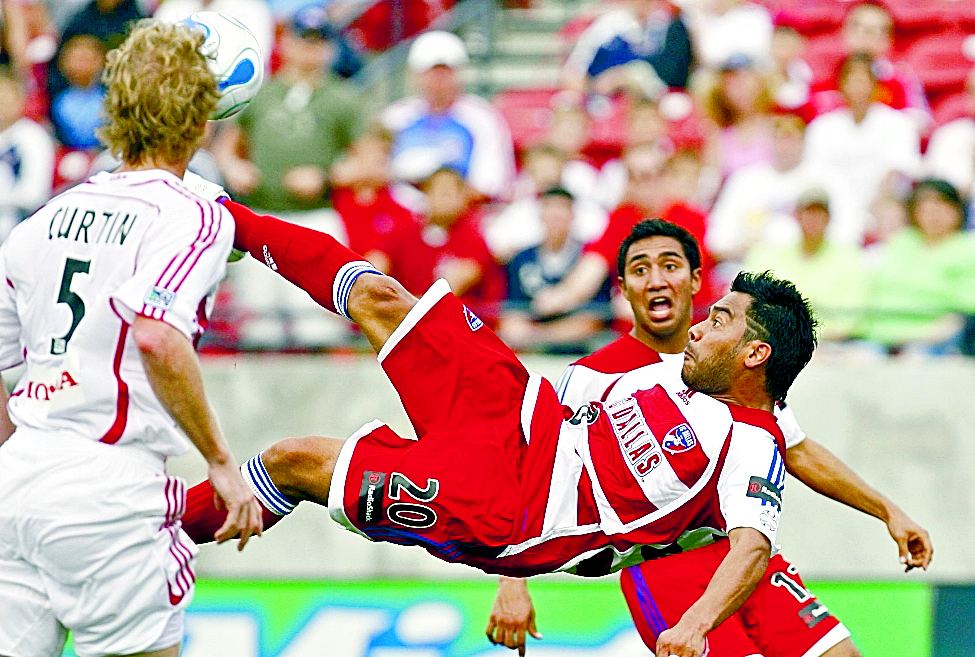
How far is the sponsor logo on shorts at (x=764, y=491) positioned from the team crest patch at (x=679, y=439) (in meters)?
0.22

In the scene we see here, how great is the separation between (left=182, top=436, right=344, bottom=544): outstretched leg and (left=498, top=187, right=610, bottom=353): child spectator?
9.97 ft

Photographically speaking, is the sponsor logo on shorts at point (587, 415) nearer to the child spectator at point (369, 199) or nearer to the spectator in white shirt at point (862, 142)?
the child spectator at point (369, 199)

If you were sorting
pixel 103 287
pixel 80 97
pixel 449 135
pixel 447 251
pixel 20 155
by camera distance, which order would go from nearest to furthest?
pixel 103 287
pixel 447 251
pixel 20 155
pixel 449 135
pixel 80 97

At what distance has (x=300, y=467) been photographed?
162 inches

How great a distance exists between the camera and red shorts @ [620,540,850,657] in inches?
176

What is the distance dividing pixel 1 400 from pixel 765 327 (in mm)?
2263

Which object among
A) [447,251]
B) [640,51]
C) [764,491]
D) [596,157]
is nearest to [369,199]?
[447,251]

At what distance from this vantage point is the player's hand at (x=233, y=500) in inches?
127

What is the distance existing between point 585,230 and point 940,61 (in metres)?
3.55

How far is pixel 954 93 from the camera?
31.2ft

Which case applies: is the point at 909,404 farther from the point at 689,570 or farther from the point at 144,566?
the point at 144,566

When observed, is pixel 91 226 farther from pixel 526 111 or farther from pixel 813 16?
pixel 813 16

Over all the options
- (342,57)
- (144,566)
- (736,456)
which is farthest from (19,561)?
(342,57)

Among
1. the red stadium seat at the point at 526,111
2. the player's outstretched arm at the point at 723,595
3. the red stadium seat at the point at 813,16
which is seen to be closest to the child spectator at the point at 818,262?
the red stadium seat at the point at 526,111
